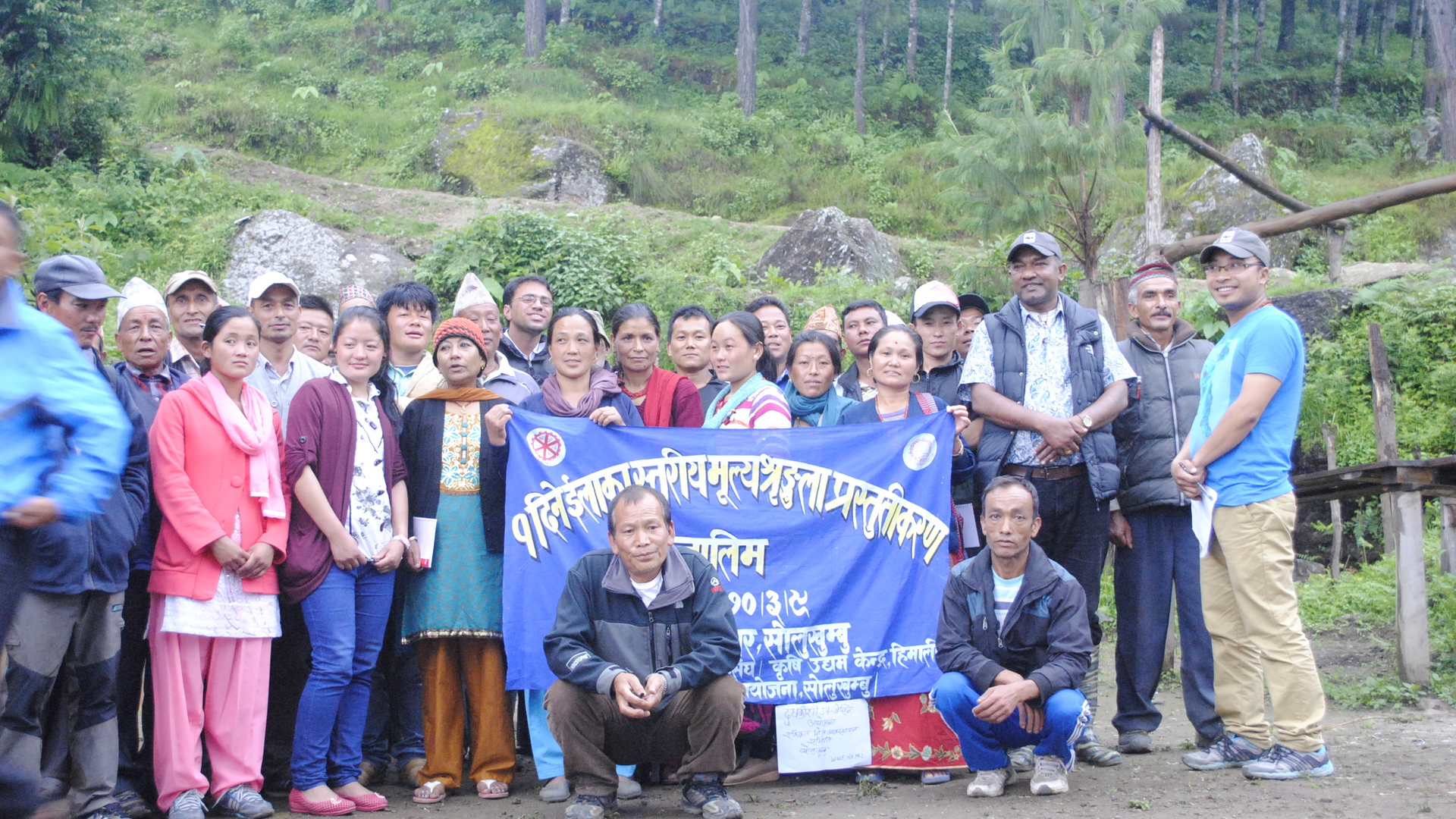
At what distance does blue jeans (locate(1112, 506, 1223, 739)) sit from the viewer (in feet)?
17.1

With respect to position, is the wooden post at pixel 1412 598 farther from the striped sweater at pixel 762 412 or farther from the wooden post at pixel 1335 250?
the wooden post at pixel 1335 250

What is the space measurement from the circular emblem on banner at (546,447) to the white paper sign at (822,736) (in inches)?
57.6

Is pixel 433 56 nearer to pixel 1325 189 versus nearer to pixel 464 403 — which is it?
pixel 1325 189

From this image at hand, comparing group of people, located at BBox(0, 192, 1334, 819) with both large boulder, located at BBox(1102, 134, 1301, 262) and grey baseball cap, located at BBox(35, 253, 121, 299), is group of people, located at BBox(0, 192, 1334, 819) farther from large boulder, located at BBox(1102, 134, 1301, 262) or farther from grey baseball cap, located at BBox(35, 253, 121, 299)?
large boulder, located at BBox(1102, 134, 1301, 262)

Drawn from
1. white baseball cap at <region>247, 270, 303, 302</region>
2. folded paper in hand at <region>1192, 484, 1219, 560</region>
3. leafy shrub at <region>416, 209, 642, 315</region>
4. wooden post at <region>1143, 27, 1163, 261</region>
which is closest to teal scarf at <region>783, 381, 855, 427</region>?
folded paper in hand at <region>1192, 484, 1219, 560</region>

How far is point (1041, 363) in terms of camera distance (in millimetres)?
5219

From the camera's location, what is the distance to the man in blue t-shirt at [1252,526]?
451cm

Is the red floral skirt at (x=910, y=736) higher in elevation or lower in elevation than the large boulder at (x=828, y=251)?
lower

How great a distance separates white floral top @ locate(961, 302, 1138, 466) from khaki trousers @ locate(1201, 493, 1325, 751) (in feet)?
2.47

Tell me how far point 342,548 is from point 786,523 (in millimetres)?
1891

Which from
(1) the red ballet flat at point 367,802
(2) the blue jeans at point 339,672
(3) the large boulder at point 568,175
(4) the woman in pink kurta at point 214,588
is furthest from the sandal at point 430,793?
(3) the large boulder at point 568,175

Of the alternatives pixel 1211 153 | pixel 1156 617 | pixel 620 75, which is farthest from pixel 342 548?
pixel 620 75

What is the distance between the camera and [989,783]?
4.47 meters

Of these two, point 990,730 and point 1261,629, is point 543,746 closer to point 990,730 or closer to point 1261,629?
point 990,730
